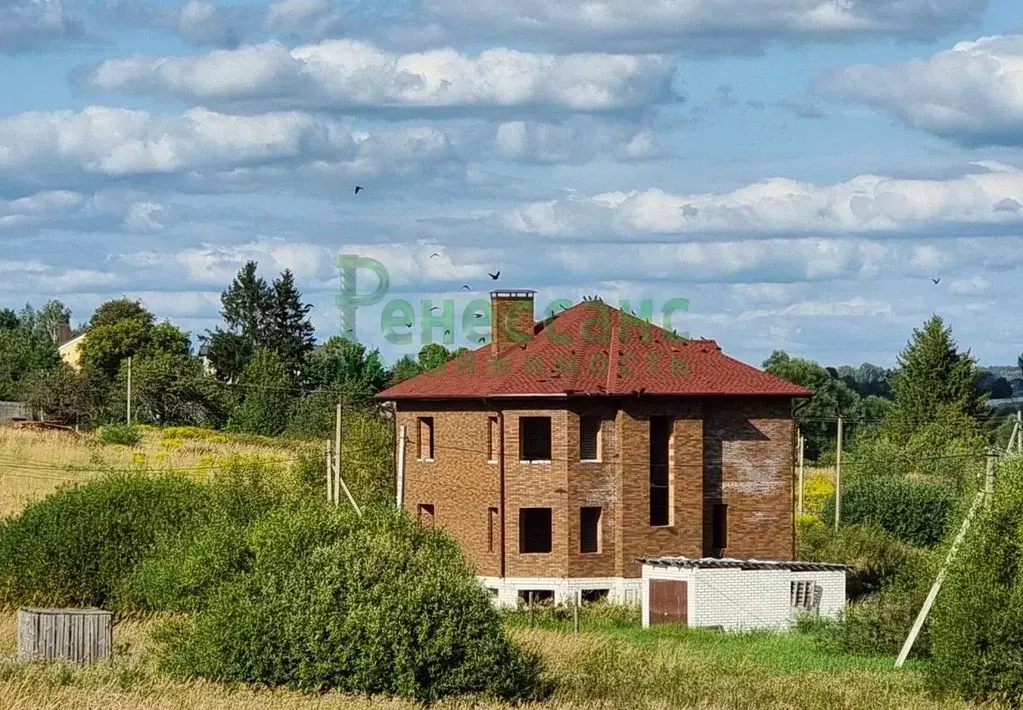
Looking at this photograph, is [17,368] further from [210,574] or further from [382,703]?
[382,703]

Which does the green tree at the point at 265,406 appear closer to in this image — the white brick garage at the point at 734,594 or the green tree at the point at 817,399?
the green tree at the point at 817,399

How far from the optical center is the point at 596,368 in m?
49.8

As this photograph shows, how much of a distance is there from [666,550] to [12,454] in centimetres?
2704

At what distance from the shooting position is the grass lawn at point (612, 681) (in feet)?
86.4

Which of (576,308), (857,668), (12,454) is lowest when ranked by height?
(857,668)

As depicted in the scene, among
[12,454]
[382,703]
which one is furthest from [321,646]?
[12,454]

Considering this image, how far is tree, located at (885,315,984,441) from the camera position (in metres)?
93.3

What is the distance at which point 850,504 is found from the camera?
214 feet

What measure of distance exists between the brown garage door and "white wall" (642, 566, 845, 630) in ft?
0.45

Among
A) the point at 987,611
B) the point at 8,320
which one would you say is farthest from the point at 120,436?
the point at 8,320

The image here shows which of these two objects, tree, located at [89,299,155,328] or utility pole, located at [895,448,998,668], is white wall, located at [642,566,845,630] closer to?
utility pole, located at [895,448,998,668]

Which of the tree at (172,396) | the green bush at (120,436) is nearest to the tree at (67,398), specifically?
the tree at (172,396)

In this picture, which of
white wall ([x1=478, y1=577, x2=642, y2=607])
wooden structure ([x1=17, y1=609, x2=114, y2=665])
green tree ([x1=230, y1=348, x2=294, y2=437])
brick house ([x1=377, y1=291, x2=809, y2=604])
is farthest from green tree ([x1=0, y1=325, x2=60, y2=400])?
wooden structure ([x1=17, y1=609, x2=114, y2=665])

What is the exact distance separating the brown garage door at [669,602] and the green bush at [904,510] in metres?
18.1
